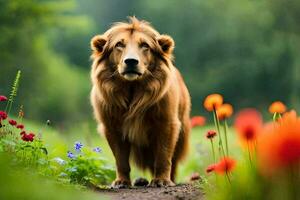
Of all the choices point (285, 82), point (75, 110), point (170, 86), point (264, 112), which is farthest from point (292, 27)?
point (170, 86)

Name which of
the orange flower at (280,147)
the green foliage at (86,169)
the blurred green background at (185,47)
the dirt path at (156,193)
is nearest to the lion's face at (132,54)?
the green foliage at (86,169)

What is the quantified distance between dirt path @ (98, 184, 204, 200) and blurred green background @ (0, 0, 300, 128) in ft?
51.6

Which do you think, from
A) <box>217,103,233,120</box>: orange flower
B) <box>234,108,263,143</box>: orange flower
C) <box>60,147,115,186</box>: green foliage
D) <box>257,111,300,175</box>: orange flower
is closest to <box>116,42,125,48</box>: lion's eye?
<box>60,147,115,186</box>: green foliage

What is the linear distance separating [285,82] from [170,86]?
25.1m

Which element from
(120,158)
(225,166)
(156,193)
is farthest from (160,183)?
(225,166)

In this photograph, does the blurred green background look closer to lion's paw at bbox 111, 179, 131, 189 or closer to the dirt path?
lion's paw at bbox 111, 179, 131, 189

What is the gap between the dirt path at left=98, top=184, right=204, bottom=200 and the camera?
19.5ft

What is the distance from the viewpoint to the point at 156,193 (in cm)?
630

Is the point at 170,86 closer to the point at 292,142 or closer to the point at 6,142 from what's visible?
the point at 6,142

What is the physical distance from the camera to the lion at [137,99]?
713 centimetres

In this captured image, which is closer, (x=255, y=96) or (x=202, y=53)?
(x=255, y=96)

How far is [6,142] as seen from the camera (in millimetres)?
6113

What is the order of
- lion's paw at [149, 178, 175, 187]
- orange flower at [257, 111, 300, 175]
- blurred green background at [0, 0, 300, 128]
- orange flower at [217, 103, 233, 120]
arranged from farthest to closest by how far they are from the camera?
blurred green background at [0, 0, 300, 128], lion's paw at [149, 178, 175, 187], orange flower at [217, 103, 233, 120], orange flower at [257, 111, 300, 175]

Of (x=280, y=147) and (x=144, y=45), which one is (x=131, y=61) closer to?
(x=144, y=45)
